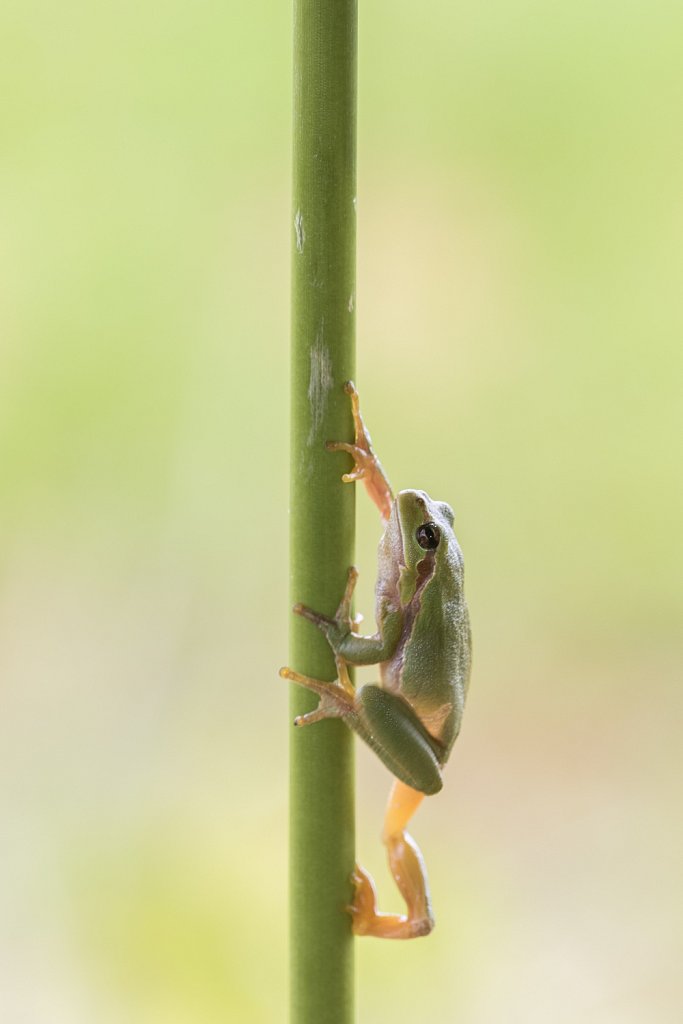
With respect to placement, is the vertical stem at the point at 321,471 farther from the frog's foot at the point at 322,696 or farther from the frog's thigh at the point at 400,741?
the frog's thigh at the point at 400,741

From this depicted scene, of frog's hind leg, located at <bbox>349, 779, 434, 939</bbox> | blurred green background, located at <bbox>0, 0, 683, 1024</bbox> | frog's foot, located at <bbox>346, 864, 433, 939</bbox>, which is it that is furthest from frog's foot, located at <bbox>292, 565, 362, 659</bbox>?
blurred green background, located at <bbox>0, 0, 683, 1024</bbox>

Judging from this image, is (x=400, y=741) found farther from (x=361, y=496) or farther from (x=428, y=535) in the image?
(x=361, y=496)

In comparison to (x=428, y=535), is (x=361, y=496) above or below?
above

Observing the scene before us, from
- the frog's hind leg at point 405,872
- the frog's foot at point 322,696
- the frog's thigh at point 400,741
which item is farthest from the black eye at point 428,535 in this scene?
the frog's foot at point 322,696

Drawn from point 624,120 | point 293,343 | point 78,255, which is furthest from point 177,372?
point 293,343

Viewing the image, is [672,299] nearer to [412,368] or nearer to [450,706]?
[412,368]

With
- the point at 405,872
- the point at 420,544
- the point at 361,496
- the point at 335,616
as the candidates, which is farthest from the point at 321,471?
the point at 361,496
